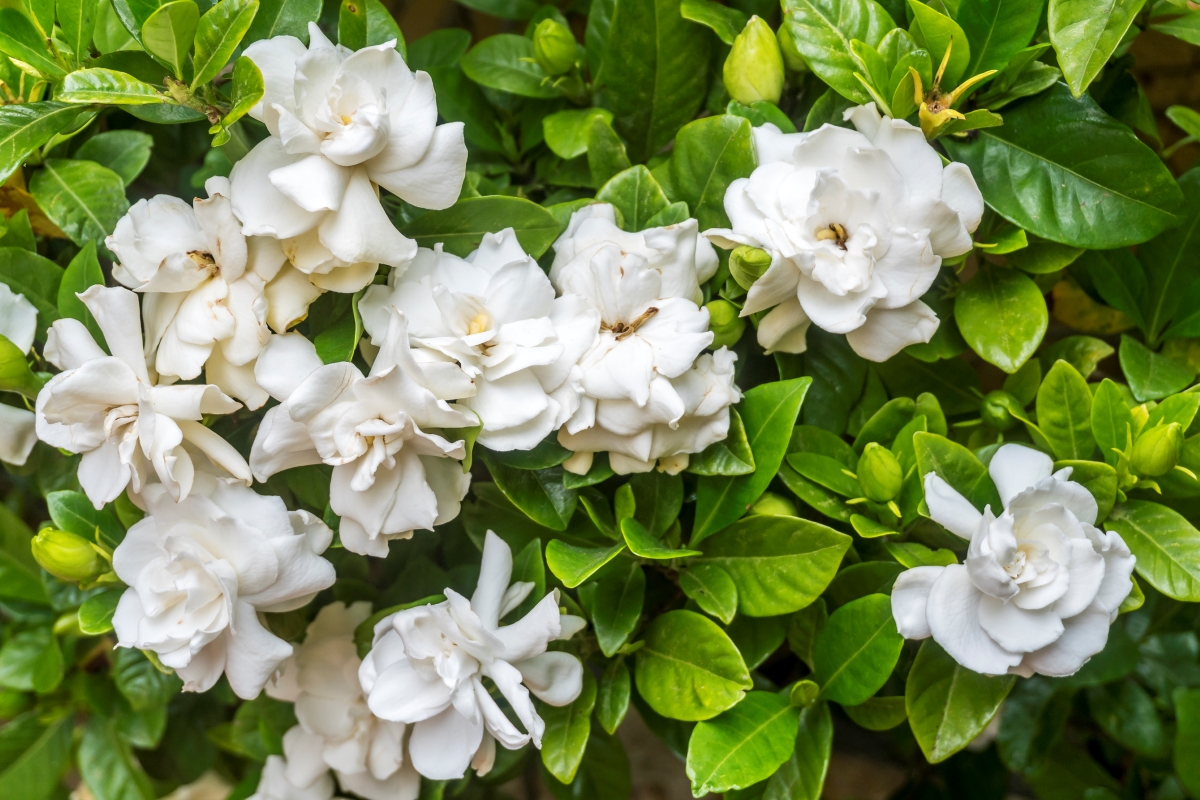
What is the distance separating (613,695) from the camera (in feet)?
2.82

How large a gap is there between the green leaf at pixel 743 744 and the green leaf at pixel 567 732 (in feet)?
0.35

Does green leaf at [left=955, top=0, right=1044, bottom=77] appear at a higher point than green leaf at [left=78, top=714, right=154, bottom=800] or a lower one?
higher

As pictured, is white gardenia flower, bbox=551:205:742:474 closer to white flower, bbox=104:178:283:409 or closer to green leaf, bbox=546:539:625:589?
green leaf, bbox=546:539:625:589

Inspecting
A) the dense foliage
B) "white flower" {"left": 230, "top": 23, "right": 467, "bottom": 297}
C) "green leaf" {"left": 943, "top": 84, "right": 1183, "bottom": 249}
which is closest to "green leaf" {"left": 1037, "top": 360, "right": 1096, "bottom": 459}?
the dense foliage

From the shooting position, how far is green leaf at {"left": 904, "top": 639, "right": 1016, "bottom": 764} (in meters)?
0.76

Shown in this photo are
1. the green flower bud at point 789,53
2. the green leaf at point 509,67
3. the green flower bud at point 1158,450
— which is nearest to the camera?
the green flower bud at point 1158,450

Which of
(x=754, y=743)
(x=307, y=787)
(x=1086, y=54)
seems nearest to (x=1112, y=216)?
(x=1086, y=54)

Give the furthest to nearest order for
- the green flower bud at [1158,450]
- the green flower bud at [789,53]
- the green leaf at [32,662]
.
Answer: the green leaf at [32,662], the green flower bud at [789,53], the green flower bud at [1158,450]

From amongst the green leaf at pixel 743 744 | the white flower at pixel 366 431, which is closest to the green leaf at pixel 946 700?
the green leaf at pixel 743 744

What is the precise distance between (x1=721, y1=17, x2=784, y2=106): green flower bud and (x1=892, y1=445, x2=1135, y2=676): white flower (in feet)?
1.29

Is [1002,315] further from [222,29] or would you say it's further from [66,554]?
[66,554]

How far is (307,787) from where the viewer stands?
3.16 ft

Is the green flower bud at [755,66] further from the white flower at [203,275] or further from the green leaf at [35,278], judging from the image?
the green leaf at [35,278]

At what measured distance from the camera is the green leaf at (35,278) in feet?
2.67
